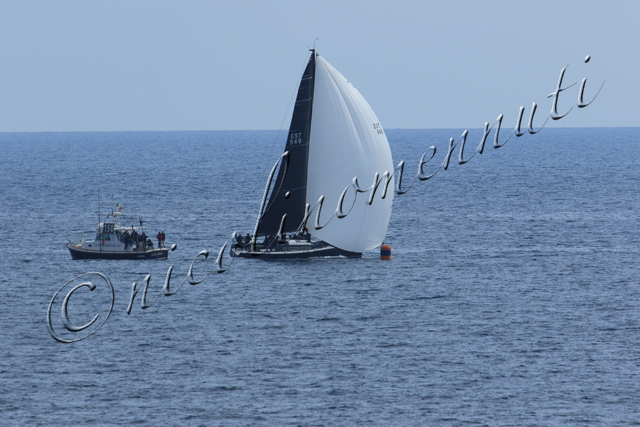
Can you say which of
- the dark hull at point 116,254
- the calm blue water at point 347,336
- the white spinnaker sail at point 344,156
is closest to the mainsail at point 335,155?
the white spinnaker sail at point 344,156

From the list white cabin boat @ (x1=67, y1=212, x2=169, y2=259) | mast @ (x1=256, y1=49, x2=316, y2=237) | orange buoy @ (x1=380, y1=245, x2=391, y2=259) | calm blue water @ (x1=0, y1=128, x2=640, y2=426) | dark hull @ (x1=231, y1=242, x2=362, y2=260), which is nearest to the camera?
calm blue water @ (x1=0, y1=128, x2=640, y2=426)

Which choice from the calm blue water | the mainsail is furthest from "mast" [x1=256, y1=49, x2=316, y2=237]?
the calm blue water

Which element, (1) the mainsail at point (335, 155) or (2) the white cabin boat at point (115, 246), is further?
(2) the white cabin boat at point (115, 246)

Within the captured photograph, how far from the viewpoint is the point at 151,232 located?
319 ft

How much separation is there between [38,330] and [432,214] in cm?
7140

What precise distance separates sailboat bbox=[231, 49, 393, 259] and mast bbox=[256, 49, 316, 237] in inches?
3.6

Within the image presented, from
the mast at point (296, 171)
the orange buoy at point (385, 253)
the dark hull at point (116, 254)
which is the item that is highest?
the mast at point (296, 171)

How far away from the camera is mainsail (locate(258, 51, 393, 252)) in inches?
2965

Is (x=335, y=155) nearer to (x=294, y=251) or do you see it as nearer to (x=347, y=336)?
(x=294, y=251)

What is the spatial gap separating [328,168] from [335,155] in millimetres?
1395

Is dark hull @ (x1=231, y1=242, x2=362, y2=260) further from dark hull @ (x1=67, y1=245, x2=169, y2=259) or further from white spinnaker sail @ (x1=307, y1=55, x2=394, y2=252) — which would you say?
dark hull @ (x1=67, y1=245, x2=169, y2=259)

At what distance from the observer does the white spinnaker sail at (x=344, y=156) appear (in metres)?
75.2

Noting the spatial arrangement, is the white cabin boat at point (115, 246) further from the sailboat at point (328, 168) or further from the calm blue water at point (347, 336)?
the sailboat at point (328, 168)

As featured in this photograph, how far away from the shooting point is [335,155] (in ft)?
248
